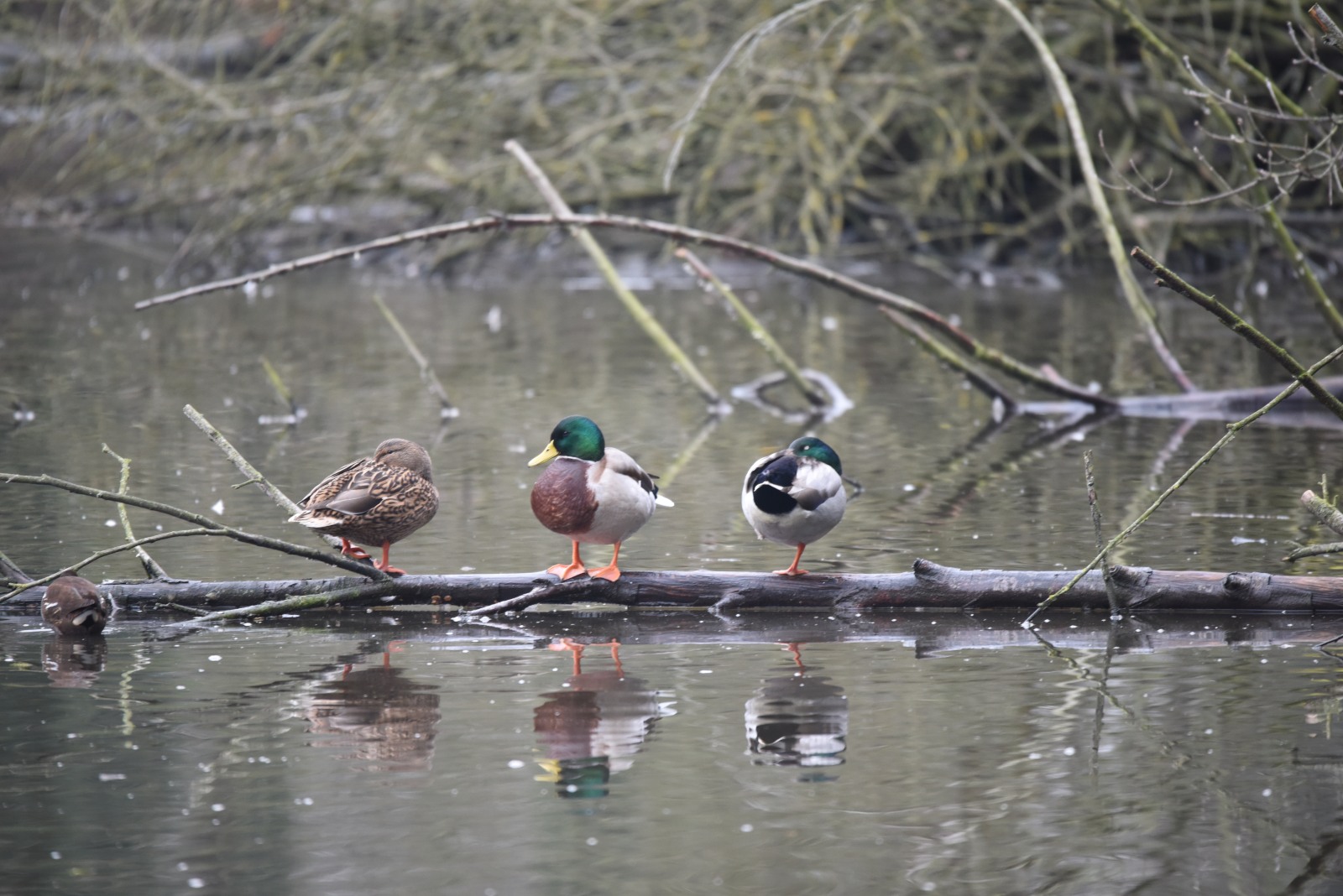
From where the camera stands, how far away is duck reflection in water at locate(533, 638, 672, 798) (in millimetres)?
4207

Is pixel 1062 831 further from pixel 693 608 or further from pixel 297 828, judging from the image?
pixel 693 608

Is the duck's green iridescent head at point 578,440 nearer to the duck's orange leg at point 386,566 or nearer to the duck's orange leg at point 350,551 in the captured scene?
the duck's orange leg at point 386,566

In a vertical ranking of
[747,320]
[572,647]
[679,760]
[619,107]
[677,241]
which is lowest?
[679,760]

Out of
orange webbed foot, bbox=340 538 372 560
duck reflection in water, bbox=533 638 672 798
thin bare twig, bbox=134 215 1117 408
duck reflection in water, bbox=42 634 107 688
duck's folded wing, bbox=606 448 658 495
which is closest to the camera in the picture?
duck reflection in water, bbox=533 638 672 798

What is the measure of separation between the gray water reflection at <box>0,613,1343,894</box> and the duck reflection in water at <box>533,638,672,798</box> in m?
0.01

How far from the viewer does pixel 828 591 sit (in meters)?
5.78

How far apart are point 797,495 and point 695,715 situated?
47.5 inches

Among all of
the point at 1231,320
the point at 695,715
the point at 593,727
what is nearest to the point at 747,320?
the point at 1231,320

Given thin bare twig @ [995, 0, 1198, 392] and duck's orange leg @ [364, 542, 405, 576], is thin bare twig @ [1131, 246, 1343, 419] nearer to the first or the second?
Answer: duck's orange leg @ [364, 542, 405, 576]

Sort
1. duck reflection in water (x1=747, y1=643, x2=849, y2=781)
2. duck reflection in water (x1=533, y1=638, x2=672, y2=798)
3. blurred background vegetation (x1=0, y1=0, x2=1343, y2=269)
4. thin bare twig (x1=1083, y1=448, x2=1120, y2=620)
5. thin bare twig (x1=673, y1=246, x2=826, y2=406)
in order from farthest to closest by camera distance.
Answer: blurred background vegetation (x1=0, y1=0, x2=1343, y2=269), thin bare twig (x1=673, y1=246, x2=826, y2=406), thin bare twig (x1=1083, y1=448, x2=1120, y2=620), duck reflection in water (x1=747, y1=643, x2=849, y2=781), duck reflection in water (x1=533, y1=638, x2=672, y2=798)

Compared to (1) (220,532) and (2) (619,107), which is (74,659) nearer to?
(1) (220,532)

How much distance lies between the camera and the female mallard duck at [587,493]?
5727 millimetres

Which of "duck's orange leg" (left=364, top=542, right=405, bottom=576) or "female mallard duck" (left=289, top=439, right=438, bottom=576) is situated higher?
"female mallard duck" (left=289, top=439, right=438, bottom=576)

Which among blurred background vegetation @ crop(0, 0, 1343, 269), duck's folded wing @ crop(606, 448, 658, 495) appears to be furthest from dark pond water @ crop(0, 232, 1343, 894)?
blurred background vegetation @ crop(0, 0, 1343, 269)
